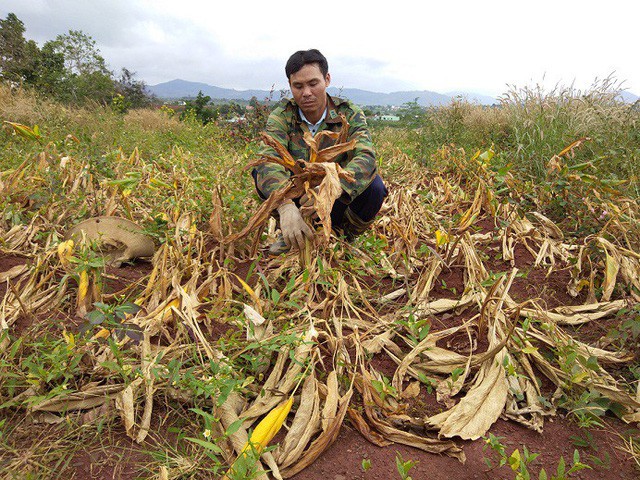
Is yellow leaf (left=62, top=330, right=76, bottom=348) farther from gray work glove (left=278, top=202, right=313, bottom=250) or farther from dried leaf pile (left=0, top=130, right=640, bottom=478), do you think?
gray work glove (left=278, top=202, right=313, bottom=250)

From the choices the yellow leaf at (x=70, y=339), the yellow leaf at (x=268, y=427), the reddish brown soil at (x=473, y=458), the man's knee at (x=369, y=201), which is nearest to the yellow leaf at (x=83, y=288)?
the yellow leaf at (x=70, y=339)

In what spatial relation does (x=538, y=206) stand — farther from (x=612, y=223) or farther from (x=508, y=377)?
(x=508, y=377)

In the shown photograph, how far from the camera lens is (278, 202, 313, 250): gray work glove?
1.73 metres

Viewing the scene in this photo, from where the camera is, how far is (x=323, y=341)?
5.02 ft

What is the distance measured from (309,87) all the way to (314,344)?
1382 mm

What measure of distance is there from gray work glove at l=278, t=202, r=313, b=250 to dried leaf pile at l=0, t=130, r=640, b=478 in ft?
0.29

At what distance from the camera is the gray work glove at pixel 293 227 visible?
1727 mm

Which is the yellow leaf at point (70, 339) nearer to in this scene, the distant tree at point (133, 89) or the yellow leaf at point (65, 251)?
the yellow leaf at point (65, 251)

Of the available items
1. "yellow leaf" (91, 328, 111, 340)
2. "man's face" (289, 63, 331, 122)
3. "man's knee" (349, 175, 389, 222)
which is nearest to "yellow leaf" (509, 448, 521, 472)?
"yellow leaf" (91, 328, 111, 340)

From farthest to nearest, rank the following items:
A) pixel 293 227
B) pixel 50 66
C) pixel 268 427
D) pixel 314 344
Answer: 1. pixel 50 66
2. pixel 293 227
3. pixel 314 344
4. pixel 268 427

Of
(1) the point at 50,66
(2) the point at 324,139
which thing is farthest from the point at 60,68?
(2) the point at 324,139

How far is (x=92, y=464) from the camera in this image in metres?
1.11

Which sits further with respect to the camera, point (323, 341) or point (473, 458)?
point (323, 341)

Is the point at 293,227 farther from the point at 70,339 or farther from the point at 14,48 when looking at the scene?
the point at 14,48
